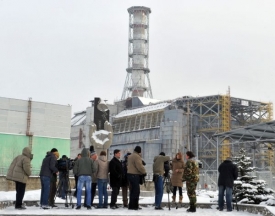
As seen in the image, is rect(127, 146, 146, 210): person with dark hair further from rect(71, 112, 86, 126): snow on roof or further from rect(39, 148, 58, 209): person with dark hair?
rect(71, 112, 86, 126): snow on roof

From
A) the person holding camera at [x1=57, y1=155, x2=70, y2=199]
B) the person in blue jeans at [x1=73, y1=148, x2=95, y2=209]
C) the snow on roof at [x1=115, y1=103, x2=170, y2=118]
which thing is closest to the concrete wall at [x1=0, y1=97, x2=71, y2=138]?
the snow on roof at [x1=115, y1=103, x2=170, y2=118]

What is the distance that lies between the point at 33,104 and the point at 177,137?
60.4 feet

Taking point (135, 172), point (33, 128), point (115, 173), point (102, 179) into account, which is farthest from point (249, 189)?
point (33, 128)

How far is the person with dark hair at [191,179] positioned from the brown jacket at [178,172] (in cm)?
122

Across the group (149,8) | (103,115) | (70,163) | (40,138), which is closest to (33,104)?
(40,138)

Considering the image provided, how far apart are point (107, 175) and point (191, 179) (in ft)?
7.59

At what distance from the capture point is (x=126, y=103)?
78125mm

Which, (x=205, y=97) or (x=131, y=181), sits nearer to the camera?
(x=131, y=181)

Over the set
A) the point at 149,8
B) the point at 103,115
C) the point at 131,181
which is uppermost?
the point at 149,8

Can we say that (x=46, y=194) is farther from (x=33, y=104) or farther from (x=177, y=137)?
(x=177, y=137)

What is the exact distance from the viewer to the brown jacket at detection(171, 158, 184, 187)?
46.5ft

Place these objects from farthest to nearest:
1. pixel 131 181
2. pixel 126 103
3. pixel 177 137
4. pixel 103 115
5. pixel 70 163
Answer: pixel 126 103 < pixel 177 137 < pixel 103 115 < pixel 70 163 < pixel 131 181

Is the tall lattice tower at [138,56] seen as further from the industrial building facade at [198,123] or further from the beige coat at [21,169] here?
the beige coat at [21,169]

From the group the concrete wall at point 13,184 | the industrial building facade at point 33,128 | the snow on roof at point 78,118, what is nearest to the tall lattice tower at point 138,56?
the snow on roof at point 78,118
